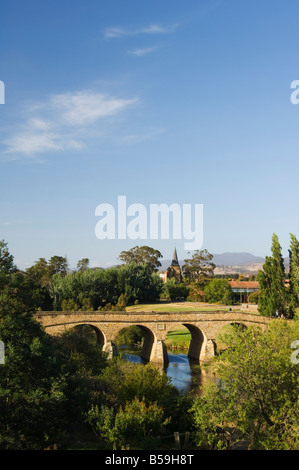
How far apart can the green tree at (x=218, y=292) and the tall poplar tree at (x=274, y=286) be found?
26498 millimetres

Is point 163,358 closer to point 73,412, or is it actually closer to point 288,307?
point 288,307

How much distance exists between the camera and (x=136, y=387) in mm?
28047

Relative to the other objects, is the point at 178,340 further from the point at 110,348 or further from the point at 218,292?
the point at 218,292

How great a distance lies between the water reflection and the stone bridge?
4.50ft

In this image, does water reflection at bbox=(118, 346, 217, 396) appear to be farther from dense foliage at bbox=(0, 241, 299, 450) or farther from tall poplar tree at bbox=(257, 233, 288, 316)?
tall poplar tree at bbox=(257, 233, 288, 316)

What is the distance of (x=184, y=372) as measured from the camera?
49.3m

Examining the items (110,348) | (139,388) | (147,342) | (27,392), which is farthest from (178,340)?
(27,392)

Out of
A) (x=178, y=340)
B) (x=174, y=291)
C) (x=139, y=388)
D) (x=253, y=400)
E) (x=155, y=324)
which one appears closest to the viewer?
(x=253, y=400)

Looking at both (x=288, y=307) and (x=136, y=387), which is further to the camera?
(x=288, y=307)

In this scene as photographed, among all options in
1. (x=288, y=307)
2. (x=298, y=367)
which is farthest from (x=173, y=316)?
(x=298, y=367)

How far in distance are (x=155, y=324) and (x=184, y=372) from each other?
Result: 24.4 feet

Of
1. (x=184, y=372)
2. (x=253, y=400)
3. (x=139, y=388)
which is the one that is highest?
(x=253, y=400)

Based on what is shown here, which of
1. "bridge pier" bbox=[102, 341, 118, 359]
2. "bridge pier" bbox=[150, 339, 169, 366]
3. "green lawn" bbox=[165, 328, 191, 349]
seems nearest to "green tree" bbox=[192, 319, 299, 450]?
"bridge pier" bbox=[102, 341, 118, 359]
